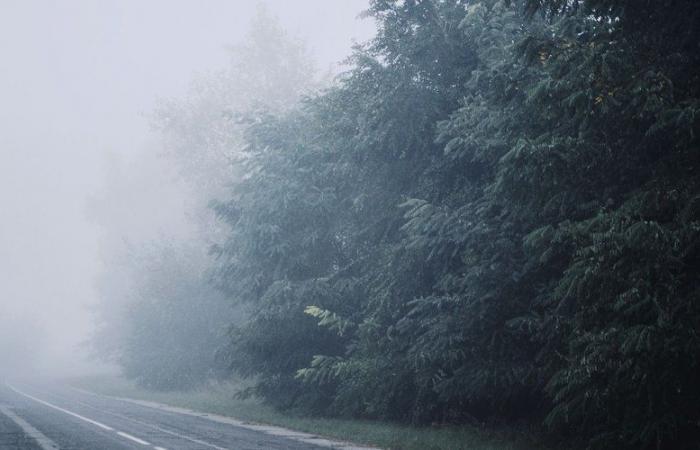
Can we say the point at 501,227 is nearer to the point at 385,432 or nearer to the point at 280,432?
the point at 385,432

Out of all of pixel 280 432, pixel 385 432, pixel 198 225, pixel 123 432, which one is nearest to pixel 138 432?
pixel 123 432

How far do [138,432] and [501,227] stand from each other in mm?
11314

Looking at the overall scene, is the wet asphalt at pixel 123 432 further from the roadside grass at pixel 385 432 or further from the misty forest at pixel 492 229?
the misty forest at pixel 492 229

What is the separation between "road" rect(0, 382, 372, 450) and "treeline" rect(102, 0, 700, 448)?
2.55 m

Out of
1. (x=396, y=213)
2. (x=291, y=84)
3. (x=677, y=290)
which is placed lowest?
(x=677, y=290)

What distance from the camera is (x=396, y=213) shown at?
16.3m

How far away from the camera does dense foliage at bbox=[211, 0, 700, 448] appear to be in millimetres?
7848

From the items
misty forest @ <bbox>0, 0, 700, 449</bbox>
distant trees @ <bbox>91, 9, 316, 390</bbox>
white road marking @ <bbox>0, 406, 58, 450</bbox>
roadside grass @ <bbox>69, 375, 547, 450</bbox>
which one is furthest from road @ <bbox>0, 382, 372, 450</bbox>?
distant trees @ <bbox>91, 9, 316, 390</bbox>

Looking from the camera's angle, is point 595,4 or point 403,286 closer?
point 595,4

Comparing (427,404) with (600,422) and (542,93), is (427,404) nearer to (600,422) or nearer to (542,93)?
→ (600,422)

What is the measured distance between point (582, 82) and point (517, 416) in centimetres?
851

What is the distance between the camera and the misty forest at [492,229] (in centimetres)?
789

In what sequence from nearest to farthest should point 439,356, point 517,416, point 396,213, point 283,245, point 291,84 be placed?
point 439,356
point 517,416
point 396,213
point 283,245
point 291,84

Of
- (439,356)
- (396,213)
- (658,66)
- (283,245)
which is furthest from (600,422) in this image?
(283,245)
